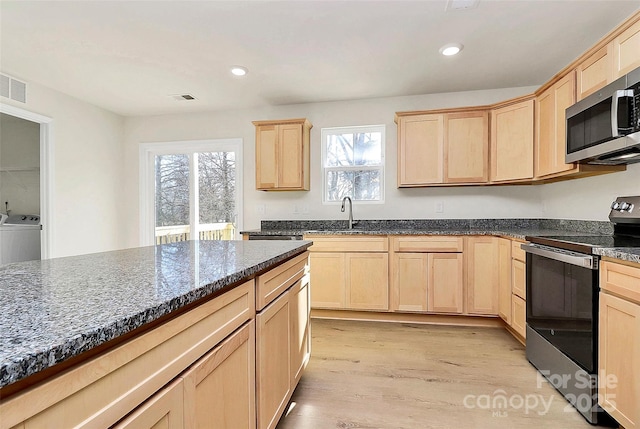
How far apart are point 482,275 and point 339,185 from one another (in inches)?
73.4

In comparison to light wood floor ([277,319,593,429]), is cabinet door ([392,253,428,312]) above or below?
above

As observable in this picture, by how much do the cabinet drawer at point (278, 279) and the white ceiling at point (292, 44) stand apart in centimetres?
169

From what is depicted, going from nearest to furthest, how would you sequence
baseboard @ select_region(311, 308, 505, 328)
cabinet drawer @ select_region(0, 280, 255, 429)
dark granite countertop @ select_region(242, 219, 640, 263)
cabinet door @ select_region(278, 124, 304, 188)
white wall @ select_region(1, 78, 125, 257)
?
cabinet drawer @ select_region(0, 280, 255, 429)
dark granite countertop @ select_region(242, 219, 640, 263)
baseboard @ select_region(311, 308, 505, 328)
white wall @ select_region(1, 78, 125, 257)
cabinet door @ select_region(278, 124, 304, 188)

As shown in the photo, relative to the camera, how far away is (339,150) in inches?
153

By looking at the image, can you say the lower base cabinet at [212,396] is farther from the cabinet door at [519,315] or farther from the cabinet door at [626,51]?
the cabinet door at [626,51]

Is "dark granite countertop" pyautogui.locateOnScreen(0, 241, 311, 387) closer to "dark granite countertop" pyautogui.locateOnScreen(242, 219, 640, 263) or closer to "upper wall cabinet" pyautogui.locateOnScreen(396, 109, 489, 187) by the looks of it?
"dark granite countertop" pyautogui.locateOnScreen(242, 219, 640, 263)

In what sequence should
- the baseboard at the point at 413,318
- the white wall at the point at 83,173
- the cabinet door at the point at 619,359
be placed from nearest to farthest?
the cabinet door at the point at 619,359
the baseboard at the point at 413,318
the white wall at the point at 83,173

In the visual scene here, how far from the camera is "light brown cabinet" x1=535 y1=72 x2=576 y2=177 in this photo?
2.41 metres

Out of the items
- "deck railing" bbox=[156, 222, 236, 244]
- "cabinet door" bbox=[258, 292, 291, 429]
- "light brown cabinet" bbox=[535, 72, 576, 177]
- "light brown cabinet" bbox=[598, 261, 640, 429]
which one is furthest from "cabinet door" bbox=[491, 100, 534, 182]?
"deck railing" bbox=[156, 222, 236, 244]

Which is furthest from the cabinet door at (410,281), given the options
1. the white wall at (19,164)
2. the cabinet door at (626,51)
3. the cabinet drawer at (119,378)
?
the white wall at (19,164)

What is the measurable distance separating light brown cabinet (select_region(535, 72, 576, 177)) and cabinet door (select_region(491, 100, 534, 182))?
8 centimetres

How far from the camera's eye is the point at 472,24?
88.9 inches

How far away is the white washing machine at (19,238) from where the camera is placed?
360cm

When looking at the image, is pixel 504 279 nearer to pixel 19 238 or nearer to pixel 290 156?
pixel 290 156
